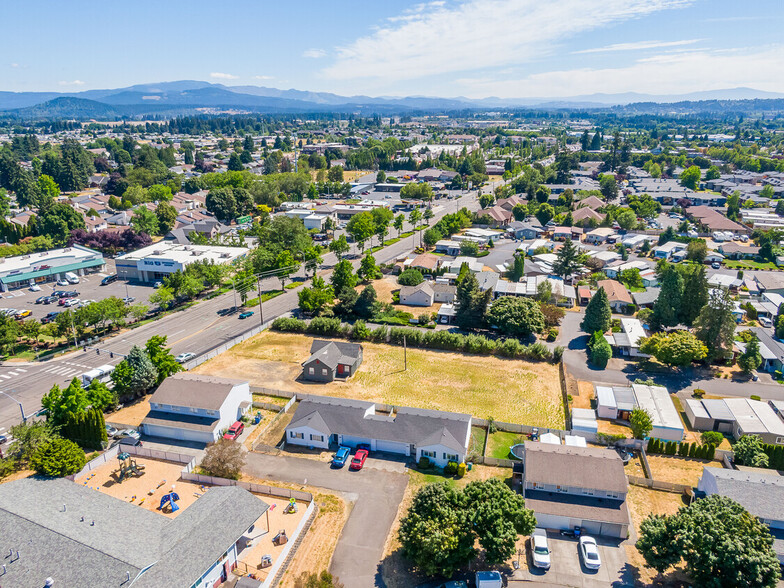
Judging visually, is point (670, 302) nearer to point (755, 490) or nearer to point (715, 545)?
point (755, 490)

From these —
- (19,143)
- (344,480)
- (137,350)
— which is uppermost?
(19,143)

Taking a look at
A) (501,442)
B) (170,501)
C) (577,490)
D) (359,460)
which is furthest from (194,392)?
(577,490)

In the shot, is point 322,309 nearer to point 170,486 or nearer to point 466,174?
point 170,486

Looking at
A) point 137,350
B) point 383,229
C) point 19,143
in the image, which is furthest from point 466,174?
point 19,143

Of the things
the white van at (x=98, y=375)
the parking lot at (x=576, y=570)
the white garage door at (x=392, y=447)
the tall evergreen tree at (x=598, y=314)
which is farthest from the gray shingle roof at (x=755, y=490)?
the white van at (x=98, y=375)

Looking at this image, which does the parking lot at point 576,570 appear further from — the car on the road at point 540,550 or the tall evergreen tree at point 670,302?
the tall evergreen tree at point 670,302

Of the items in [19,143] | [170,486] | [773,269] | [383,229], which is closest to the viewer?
[170,486]
